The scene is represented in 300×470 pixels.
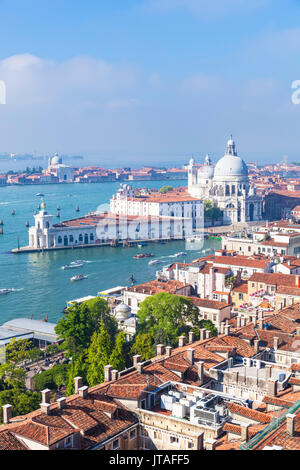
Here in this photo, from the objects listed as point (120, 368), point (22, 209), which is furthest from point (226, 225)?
point (120, 368)

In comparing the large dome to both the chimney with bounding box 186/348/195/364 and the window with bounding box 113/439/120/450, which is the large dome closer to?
the chimney with bounding box 186/348/195/364

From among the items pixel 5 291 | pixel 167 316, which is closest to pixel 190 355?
pixel 167 316

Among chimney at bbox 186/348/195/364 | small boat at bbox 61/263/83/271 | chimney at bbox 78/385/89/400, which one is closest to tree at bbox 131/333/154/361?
chimney at bbox 186/348/195/364

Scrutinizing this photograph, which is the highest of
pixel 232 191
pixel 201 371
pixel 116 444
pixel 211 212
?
pixel 232 191

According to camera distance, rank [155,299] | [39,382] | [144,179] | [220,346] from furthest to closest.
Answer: [144,179] → [155,299] → [39,382] → [220,346]

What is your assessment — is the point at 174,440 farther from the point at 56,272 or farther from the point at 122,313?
the point at 56,272
